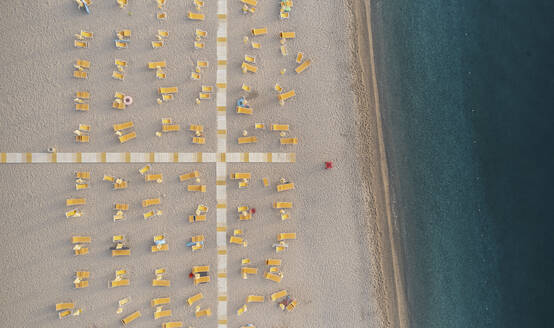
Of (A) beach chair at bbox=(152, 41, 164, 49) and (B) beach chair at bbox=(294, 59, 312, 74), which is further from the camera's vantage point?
(B) beach chair at bbox=(294, 59, 312, 74)

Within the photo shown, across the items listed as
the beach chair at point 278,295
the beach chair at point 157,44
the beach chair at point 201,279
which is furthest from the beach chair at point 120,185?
the beach chair at point 278,295

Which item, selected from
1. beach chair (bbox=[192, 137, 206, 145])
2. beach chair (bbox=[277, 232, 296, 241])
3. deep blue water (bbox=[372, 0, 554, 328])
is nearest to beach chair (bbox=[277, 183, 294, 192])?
beach chair (bbox=[277, 232, 296, 241])

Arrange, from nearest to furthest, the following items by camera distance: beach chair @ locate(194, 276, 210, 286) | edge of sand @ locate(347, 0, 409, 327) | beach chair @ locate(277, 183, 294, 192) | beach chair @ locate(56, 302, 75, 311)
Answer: beach chair @ locate(56, 302, 75, 311), beach chair @ locate(194, 276, 210, 286), beach chair @ locate(277, 183, 294, 192), edge of sand @ locate(347, 0, 409, 327)

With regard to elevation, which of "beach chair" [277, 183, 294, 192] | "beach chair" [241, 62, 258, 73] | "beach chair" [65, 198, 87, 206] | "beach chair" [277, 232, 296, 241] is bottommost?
"beach chair" [277, 232, 296, 241]

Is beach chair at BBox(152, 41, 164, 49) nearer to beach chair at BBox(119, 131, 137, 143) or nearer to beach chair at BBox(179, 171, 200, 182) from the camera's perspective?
beach chair at BBox(119, 131, 137, 143)

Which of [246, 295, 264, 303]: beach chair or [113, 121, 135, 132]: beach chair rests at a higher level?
[113, 121, 135, 132]: beach chair

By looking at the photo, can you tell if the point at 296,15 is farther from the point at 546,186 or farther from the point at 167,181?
the point at 546,186

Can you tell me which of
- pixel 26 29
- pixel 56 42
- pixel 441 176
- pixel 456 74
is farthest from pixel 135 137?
pixel 456 74
